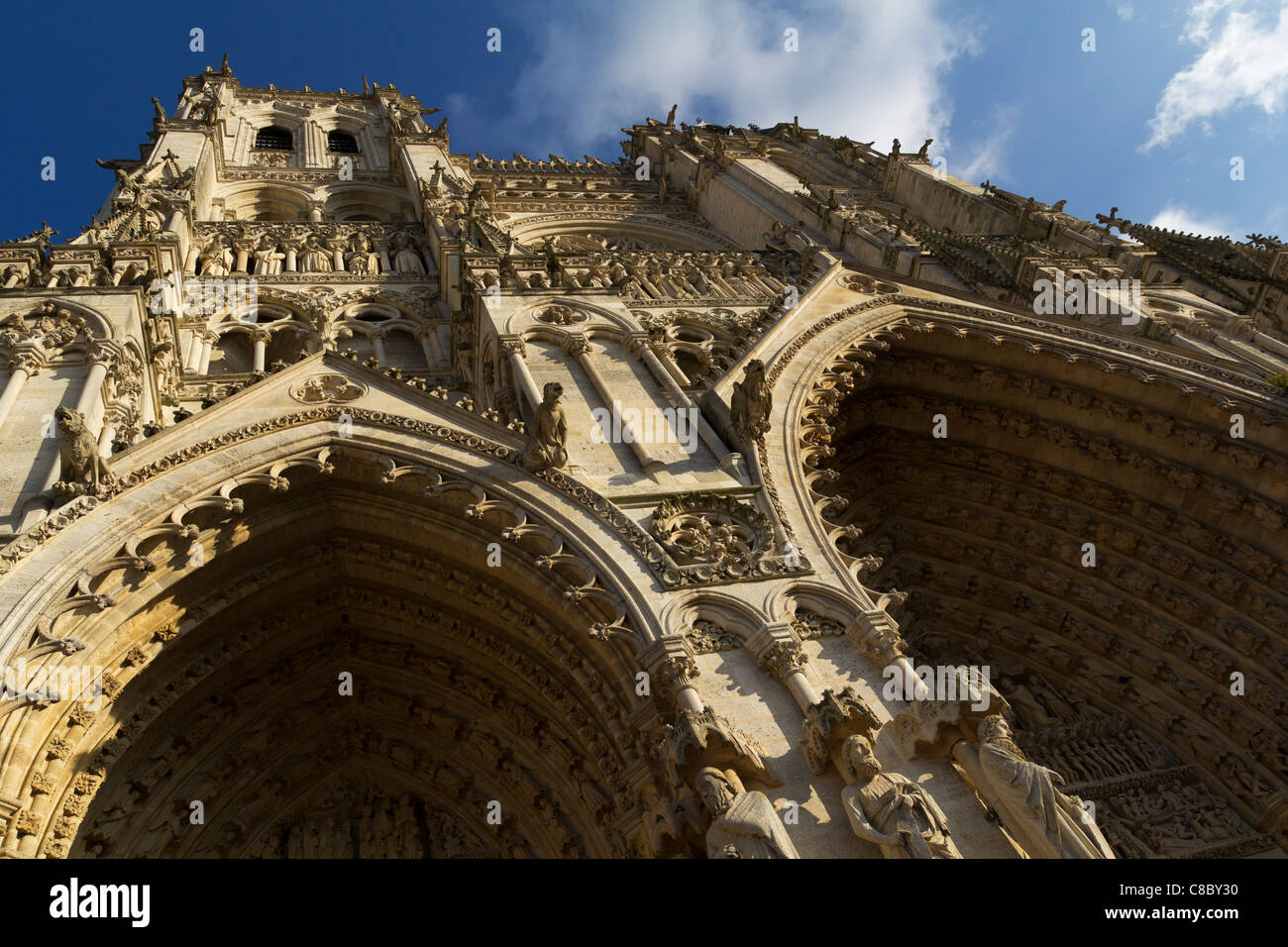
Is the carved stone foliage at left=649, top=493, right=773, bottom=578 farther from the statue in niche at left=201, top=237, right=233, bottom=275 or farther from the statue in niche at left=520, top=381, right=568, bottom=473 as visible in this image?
the statue in niche at left=201, top=237, right=233, bottom=275

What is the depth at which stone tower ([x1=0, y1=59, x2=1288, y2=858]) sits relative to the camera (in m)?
8.01

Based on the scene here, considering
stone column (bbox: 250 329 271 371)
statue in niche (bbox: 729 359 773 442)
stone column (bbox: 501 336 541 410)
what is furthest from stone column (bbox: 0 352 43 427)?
statue in niche (bbox: 729 359 773 442)

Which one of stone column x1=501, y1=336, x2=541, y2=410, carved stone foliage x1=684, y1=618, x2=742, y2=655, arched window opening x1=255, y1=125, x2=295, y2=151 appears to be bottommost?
carved stone foliage x1=684, y1=618, x2=742, y2=655

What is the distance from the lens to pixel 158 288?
14305 millimetres

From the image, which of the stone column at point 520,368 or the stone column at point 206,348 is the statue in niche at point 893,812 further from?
the stone column at point 206,348

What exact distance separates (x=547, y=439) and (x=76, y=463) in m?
4.44

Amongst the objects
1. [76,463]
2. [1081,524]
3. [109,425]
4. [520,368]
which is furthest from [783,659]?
[109,425]

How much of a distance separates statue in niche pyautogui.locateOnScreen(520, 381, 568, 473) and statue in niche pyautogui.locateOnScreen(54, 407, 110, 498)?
158 inches

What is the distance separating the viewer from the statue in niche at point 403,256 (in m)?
20.3

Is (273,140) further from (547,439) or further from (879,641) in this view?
(879,641)

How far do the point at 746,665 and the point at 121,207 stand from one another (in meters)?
15.0
